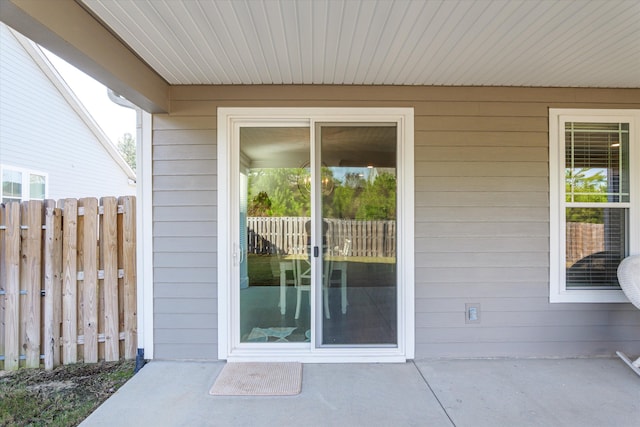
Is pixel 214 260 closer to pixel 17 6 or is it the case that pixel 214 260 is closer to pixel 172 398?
pixel 172 398

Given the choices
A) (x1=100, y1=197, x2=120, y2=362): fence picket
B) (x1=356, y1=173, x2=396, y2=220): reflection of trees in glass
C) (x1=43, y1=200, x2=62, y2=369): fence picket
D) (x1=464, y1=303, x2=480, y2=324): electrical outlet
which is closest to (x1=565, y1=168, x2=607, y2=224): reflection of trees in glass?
(x1=464, y1=303, x2=480, y2=324): electrical outlet

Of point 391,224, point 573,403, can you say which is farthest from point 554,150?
point 573,403

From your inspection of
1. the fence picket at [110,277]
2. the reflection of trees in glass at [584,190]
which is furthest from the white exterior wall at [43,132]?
the reflection of trees in glass at [584,190]

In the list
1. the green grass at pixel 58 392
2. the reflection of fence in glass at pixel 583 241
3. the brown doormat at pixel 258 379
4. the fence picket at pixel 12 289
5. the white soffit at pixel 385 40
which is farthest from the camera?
the reflection of fence in glass at pixel 583 241

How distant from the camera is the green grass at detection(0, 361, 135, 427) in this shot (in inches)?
88.3

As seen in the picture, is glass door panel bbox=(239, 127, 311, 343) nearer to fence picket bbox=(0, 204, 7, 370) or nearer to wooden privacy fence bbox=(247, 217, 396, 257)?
wooden privacy fence bbox=(247, 217, 396, 257)

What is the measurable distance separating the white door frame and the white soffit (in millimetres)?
280

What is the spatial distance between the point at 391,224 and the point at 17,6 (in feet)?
8.91

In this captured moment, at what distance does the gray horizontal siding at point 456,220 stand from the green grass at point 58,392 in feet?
1.48

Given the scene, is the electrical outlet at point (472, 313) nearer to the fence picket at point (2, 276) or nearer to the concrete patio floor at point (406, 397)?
the concrete patio floor at point (406, 397)

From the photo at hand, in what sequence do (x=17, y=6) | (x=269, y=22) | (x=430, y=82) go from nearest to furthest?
(x=17, y=6) → (x=269, y=22) → (x=430, y=82)

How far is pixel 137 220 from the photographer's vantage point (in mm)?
2965

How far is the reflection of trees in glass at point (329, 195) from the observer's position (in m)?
2.97

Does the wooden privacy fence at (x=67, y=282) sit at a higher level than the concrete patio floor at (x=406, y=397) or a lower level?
higher
